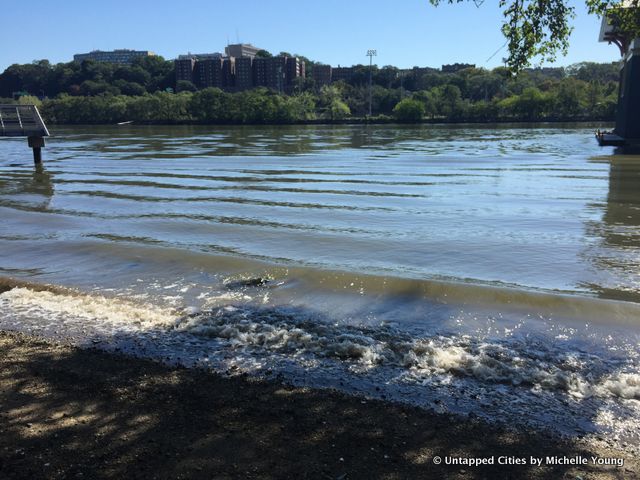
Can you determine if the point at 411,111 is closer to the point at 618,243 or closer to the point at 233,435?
the point at 618,243

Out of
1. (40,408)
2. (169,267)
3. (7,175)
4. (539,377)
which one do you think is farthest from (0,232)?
(7,175)

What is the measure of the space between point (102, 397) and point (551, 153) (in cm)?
4150

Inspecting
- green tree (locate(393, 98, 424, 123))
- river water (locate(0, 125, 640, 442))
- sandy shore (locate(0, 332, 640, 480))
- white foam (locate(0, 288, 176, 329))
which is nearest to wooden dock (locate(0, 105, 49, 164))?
river water (locate(0, 125, 640, 442))

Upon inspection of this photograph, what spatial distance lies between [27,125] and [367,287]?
30.3 m

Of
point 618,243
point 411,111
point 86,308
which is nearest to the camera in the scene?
point 86,308

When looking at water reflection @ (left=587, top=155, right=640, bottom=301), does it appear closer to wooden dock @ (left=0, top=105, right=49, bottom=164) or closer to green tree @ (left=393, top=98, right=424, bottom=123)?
wooden dock @ (left=0, top=105, right=49, bottom=164)

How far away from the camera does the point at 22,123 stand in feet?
107

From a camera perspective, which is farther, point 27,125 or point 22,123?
point 22,123

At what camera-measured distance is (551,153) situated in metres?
40.8

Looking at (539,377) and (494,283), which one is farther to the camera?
(494,283)

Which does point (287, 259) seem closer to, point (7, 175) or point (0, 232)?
point (0, 232)

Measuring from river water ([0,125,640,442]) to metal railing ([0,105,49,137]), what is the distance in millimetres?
10836

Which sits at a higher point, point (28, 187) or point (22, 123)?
point (22, 123)

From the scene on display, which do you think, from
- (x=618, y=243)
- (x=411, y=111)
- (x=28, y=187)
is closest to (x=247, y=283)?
(x=618, y=243)
